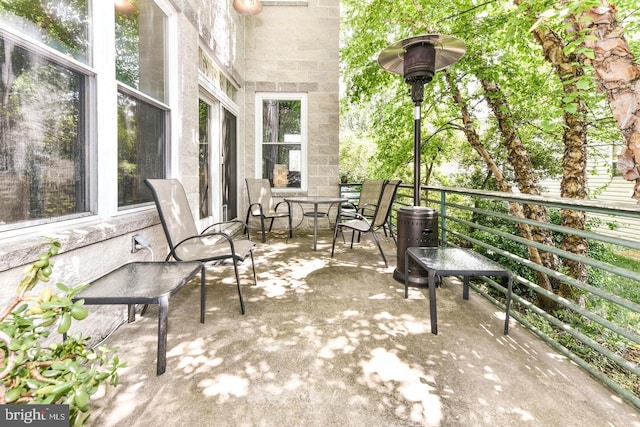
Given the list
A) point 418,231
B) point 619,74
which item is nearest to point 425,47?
point 619,74

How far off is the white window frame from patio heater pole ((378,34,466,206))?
3.18 meters

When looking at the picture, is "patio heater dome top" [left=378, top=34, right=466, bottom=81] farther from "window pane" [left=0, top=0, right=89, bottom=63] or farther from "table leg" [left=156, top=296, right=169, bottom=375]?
"table leg" [left=156, top=296, right=169, bottom=375]

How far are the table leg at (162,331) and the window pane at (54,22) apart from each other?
139 centimetres

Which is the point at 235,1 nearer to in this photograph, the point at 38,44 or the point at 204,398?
the point at 38,44

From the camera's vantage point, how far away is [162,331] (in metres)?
1.47

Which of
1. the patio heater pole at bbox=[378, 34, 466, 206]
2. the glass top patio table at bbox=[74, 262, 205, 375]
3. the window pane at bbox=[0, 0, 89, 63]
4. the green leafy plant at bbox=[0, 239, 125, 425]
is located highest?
the patio heater pole at bbox=[378, 34, 466, 206]

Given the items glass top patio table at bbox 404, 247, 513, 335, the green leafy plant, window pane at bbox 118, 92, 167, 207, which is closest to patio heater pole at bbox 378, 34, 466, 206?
glass top patio table at bbox 404, 247, 513, 335

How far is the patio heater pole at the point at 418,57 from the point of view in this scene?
254cm

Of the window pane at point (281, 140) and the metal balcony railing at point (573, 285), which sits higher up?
the window pane at point (281, 140)

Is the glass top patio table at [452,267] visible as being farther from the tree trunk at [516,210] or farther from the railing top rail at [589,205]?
the tree trunk at [516,210]

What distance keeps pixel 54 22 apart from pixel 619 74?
3.74 meters

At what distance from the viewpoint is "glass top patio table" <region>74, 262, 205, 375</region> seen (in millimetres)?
1426

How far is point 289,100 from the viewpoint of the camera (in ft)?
19.6

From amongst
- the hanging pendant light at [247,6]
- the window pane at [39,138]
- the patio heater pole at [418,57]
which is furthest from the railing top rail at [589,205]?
the hanging pendant light at [247,6]
